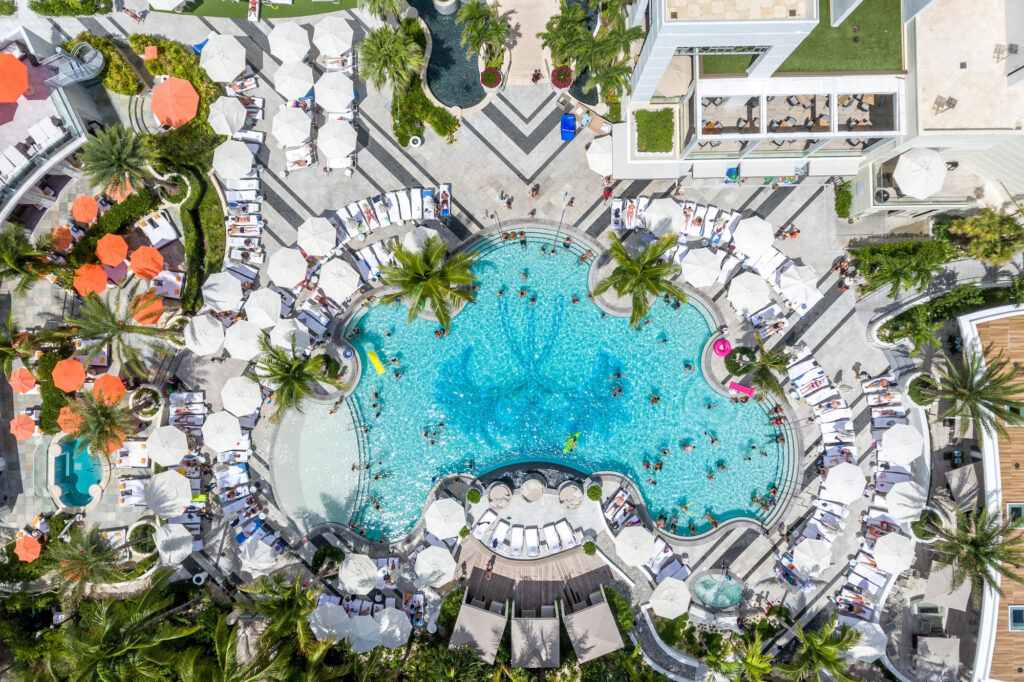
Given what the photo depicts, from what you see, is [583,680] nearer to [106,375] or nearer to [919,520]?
[919,520]

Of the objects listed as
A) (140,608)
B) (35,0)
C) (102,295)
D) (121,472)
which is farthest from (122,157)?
(140,608)

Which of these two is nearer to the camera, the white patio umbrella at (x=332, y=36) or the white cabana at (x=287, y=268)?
the white patio umbrella at (x=332, y=36)

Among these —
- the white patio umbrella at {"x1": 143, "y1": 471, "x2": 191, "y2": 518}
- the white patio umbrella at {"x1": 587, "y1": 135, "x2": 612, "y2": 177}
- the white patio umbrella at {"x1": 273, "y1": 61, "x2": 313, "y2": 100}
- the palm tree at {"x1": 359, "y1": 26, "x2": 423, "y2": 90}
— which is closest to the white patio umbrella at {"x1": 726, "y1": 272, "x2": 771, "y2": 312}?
the white patio umbrella at {"x1": 587, "y1": 135, "x2": 612, "y2": 177}

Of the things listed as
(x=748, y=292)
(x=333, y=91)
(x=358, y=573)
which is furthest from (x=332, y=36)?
(x=358, y=573)

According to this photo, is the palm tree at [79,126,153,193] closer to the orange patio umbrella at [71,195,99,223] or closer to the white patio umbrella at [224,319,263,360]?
the orange patio umbrella at [71,195,99,223]

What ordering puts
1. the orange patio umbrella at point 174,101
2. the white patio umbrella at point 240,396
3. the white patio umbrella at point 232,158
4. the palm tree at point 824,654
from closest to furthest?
the palm tree at point 824,654 → the orange patio umbrella at point 174,101 → the white patio umbrella at point 240,396 → the white patio umbrella at point 232,158

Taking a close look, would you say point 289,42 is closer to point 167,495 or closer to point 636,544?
point 167,495

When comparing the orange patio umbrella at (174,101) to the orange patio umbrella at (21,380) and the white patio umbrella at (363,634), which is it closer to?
the orange patio umbrella at (21,380)

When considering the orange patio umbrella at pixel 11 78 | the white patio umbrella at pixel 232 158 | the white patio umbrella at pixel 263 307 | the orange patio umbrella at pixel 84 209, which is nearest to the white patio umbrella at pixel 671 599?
the white patio umbrella at pixel 263 307
